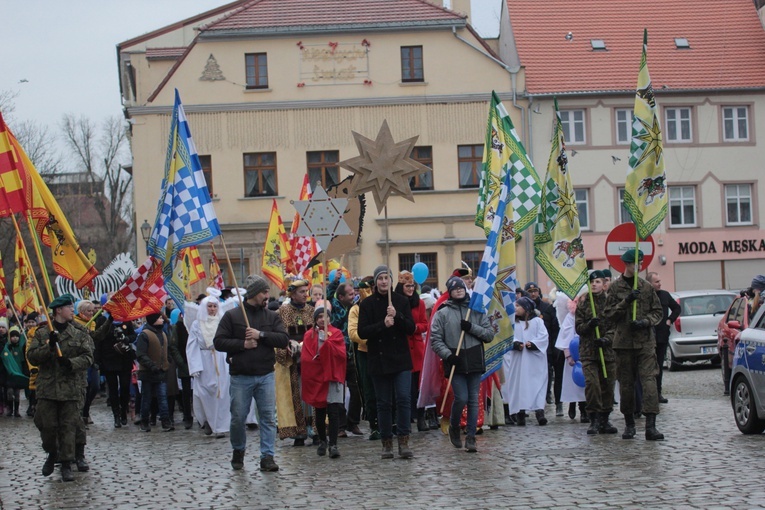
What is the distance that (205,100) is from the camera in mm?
42531

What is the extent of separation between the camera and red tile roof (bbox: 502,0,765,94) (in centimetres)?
4459

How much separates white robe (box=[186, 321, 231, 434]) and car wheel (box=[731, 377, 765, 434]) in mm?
6866

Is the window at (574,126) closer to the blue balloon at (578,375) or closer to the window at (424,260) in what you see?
the window at (424,260)

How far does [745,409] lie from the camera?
13727 millimetres

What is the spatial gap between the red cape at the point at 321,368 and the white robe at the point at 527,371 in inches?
137

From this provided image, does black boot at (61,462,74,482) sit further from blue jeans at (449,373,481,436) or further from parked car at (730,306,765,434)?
parked car at (730,306,765,434)

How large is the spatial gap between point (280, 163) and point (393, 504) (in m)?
33.4

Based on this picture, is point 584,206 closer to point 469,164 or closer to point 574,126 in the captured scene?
point 574,126

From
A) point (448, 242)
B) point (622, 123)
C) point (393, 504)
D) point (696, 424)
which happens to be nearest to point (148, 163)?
point (448, 242)

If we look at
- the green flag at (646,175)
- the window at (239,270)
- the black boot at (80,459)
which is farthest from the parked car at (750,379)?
the window at (239,270)

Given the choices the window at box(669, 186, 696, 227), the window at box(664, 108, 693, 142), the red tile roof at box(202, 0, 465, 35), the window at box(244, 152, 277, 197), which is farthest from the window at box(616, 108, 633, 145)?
the window at box(244, 152, 277, 197)

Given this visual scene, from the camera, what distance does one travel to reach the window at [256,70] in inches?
1687

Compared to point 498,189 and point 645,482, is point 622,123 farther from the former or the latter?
point 645,482

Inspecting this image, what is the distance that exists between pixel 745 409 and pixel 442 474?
4018mm
